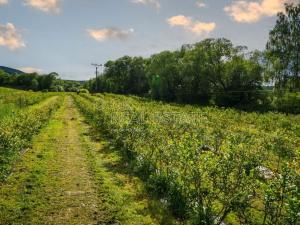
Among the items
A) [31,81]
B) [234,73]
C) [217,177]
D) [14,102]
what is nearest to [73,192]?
[217,177]

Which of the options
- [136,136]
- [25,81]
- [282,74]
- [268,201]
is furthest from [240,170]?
[25,81]

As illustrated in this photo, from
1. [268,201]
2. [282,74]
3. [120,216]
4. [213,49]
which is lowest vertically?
[120,216]

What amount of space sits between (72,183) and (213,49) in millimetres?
59627

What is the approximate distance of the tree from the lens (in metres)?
58.0

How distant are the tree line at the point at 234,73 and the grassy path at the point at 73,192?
140ft

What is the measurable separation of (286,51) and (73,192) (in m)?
55.1

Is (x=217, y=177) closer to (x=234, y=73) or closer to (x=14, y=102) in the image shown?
(x=14, y=102)

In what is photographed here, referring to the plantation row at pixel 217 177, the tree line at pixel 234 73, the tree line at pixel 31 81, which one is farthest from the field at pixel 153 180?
the tree line at pixel 31 81

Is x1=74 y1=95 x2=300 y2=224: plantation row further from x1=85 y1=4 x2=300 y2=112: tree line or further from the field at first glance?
x1=85 y1=4 x2=300 y2=112: tree line

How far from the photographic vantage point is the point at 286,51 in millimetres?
59250

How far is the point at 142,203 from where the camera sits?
11758 mm

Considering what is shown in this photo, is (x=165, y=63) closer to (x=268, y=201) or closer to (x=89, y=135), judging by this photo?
(x=89, y=135)

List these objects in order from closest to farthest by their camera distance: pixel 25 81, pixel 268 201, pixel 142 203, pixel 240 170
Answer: pixel 268 201 → pixel 240 170 → pixel 142 203 → pixel 25 81

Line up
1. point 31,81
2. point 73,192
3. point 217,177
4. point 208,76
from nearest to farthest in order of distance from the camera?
1. point 217,177
2. point 73,192
3. point 208,76
4. point 31,81
